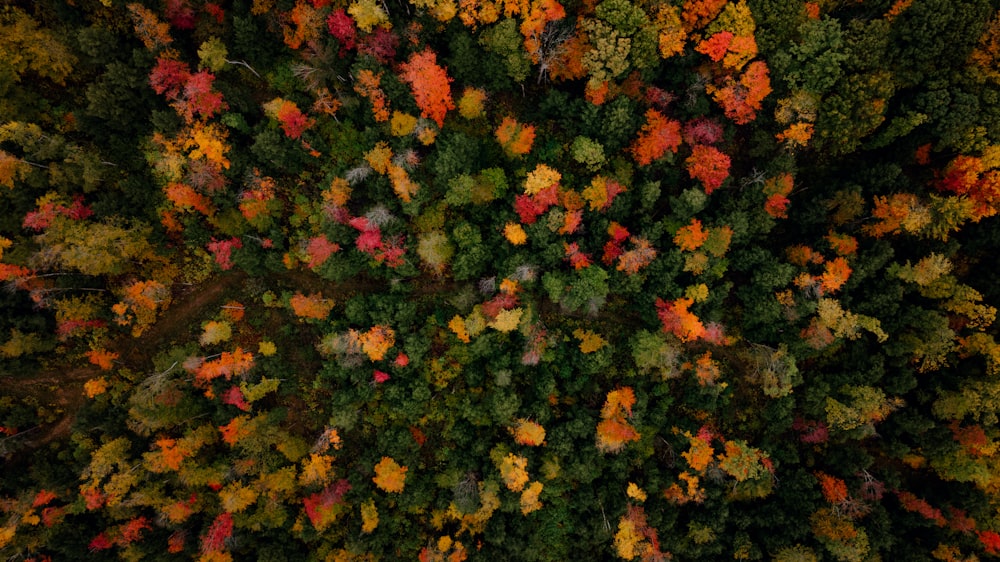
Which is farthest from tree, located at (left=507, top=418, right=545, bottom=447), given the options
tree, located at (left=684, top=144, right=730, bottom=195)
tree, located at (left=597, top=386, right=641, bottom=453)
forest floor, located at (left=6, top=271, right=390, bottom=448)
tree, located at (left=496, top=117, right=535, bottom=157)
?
tree, located at (left=684, top=144, right=730, bottom=195)

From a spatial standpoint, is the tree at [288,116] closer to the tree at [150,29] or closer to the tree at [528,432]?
the tree at [150,29]

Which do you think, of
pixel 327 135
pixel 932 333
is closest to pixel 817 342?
pixel 932 333

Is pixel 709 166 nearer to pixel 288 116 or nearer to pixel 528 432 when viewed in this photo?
pixel 528 432

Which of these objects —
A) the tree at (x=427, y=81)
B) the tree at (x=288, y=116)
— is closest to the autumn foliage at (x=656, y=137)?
the tree at (x=427, y=81)

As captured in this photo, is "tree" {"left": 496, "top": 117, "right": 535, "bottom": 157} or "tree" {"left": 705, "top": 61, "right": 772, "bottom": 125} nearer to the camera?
"tree" {"left": 705, "top": 61, "right": 772, "bottom": 125}

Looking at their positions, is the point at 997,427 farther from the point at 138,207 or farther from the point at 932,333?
the point at 138,207

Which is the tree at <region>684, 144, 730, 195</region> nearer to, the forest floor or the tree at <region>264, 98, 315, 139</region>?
the forest floor
